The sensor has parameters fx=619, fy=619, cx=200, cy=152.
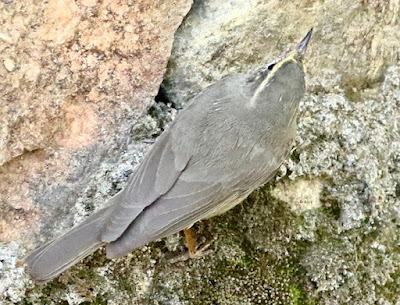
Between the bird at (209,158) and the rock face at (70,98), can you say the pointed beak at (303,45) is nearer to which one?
the bird at (209,158)

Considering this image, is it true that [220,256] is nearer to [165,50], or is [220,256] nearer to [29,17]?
[165,50]

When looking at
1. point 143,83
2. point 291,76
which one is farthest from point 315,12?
point 143,83

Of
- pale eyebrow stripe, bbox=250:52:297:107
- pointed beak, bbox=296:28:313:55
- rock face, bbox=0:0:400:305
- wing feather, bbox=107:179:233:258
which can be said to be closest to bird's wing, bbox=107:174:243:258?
wing feather, bbox=107:179:233:258

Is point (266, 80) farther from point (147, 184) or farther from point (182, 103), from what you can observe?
point (147, 184)

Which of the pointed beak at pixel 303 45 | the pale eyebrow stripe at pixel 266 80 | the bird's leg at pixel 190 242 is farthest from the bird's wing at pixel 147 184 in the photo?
the pointed beak at pixel 303 45

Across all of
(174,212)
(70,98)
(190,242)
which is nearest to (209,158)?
(174,212)
